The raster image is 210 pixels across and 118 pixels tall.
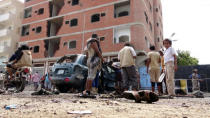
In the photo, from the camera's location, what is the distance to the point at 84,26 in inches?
827

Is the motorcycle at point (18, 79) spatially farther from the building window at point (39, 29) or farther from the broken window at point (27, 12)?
the broken window at point (27, 12)

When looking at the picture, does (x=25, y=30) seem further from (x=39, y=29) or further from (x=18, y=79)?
(x=18, y=79)

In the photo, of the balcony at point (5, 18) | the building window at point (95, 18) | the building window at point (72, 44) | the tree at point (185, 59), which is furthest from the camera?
the tree at point (185, 59)

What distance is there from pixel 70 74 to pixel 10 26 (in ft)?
94.5

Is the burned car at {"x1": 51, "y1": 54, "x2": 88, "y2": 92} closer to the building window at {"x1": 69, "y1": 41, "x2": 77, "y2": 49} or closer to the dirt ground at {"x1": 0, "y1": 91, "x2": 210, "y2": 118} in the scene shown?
the dirt ground at {"x1": 0, "y1": 91, "x2": 210, "y2": 118}

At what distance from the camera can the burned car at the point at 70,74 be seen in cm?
616

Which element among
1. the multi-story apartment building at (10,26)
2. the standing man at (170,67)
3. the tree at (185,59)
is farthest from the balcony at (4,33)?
the tree at (185,59)

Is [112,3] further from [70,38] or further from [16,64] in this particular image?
[16,64]

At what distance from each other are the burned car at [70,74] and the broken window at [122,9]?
1429 cm

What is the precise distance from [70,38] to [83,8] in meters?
4.24

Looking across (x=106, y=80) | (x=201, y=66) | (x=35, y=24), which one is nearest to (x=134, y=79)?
(x=106, y=80)

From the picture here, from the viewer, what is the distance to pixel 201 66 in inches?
544

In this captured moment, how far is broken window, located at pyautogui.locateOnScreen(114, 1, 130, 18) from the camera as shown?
19406 millimetres

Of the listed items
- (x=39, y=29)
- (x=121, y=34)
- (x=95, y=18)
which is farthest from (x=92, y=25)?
(x=39, y=29)
